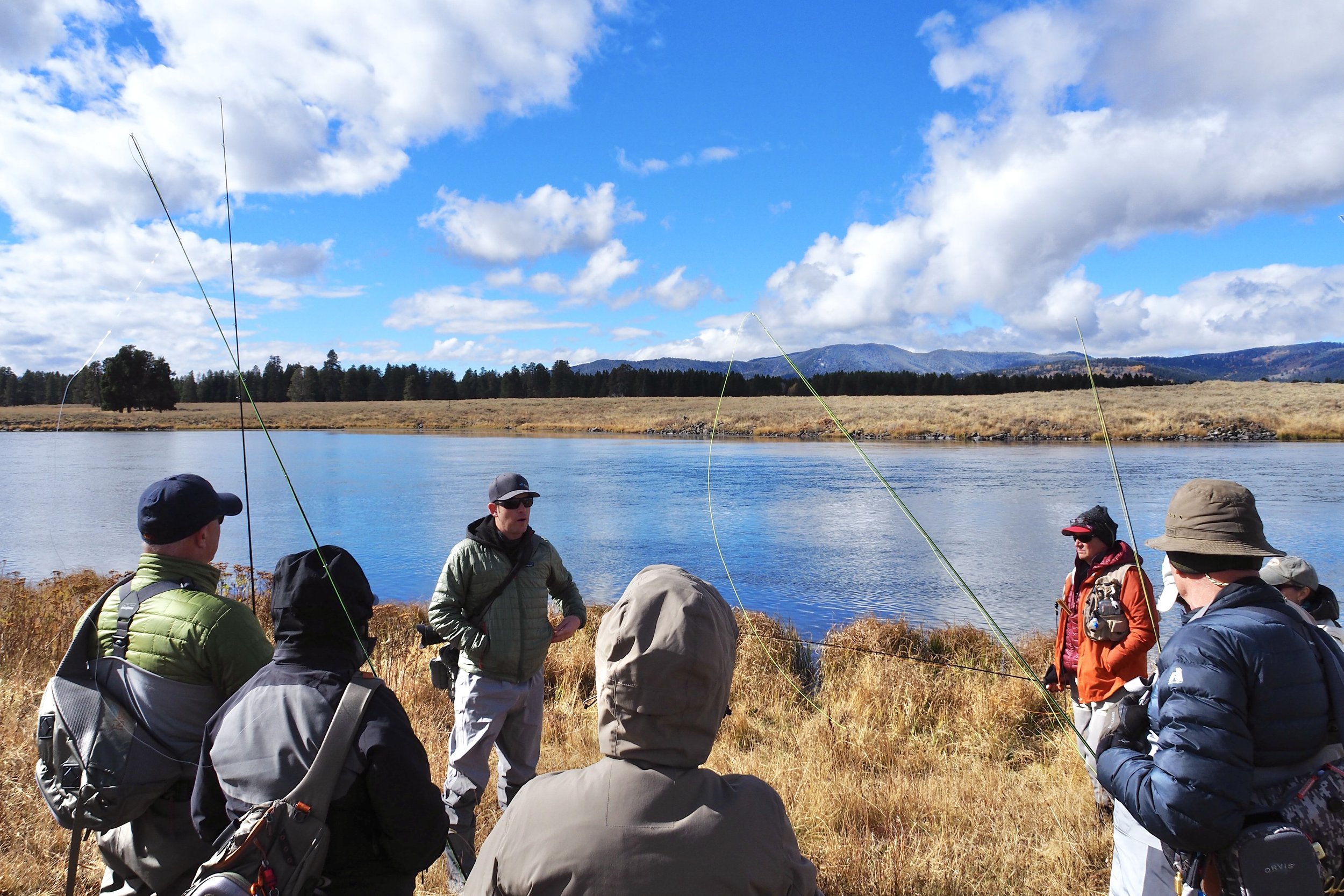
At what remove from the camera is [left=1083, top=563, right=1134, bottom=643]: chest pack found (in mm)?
4312

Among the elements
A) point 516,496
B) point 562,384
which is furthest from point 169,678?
point 562,384

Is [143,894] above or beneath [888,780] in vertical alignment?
above

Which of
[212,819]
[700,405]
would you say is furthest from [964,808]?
[700,405]

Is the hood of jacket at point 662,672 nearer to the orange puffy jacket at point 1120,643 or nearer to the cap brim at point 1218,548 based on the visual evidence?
the cap brim at point 1218,548

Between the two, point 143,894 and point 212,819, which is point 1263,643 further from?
point 143,894

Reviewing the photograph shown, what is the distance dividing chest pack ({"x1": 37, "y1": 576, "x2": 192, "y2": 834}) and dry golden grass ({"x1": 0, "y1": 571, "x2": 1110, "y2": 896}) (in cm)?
149

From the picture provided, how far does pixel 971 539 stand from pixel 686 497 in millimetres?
8474

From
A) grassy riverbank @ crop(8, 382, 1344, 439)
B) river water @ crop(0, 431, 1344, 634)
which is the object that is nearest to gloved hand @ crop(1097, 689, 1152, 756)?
river water @ crop(0, 431, 1344, 634)

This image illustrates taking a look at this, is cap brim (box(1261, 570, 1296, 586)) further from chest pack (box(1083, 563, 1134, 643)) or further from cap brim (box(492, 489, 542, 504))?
cap brim (box(492, 489, 542, 504))

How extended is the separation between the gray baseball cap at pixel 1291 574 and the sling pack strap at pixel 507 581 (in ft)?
13.0

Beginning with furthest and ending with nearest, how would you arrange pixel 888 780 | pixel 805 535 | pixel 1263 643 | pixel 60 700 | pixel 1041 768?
pixel 805 535, pixel 1041 768, pixel 888 780, pixel 60 700, pixel 1263 643

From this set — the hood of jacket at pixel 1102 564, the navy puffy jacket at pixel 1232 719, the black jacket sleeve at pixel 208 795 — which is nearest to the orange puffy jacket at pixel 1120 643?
the hood of jacket at pixel 1102 564

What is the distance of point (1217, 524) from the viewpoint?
7.66 ft

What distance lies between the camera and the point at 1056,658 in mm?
5000
